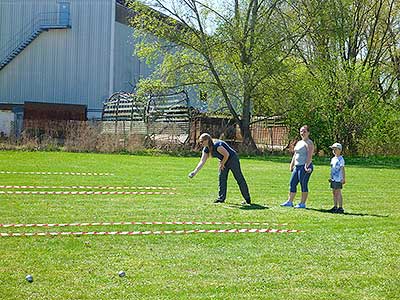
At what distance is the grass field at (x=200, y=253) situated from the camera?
261 inches

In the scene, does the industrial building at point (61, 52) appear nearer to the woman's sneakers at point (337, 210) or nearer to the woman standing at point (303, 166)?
the woman standing at point (303, 166)

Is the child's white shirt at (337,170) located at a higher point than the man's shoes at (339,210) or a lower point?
higher

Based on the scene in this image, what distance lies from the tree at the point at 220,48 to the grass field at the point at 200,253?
2292 cm

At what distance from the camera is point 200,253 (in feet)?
27.5

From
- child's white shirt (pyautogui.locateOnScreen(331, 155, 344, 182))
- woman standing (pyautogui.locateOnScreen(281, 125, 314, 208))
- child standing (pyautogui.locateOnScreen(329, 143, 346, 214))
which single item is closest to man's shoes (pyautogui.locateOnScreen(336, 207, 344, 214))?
child standing (pyautogui.locateOnScreen(329, 143, 346, 214))

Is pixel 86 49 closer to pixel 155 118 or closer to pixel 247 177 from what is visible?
pixel 155 118

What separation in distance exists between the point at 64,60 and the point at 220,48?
13570 mm

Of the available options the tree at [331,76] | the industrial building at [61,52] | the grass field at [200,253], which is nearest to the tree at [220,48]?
the tree at [331,76]

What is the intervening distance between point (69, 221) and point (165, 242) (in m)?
2.28

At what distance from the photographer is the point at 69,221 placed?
420 inches

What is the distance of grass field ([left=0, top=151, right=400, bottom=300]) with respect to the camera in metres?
6.64

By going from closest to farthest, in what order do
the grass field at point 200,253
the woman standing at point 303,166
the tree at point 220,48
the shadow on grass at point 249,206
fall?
1. the grass field at point 200,253
2. the shadow on grass at point 249,206
3. the woman standing at point 303,166
4. the tree at point 220,48

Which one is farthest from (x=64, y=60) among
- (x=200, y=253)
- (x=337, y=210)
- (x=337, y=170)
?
(x=200, y=253)

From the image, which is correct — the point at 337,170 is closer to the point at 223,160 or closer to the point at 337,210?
the point at 337,210
